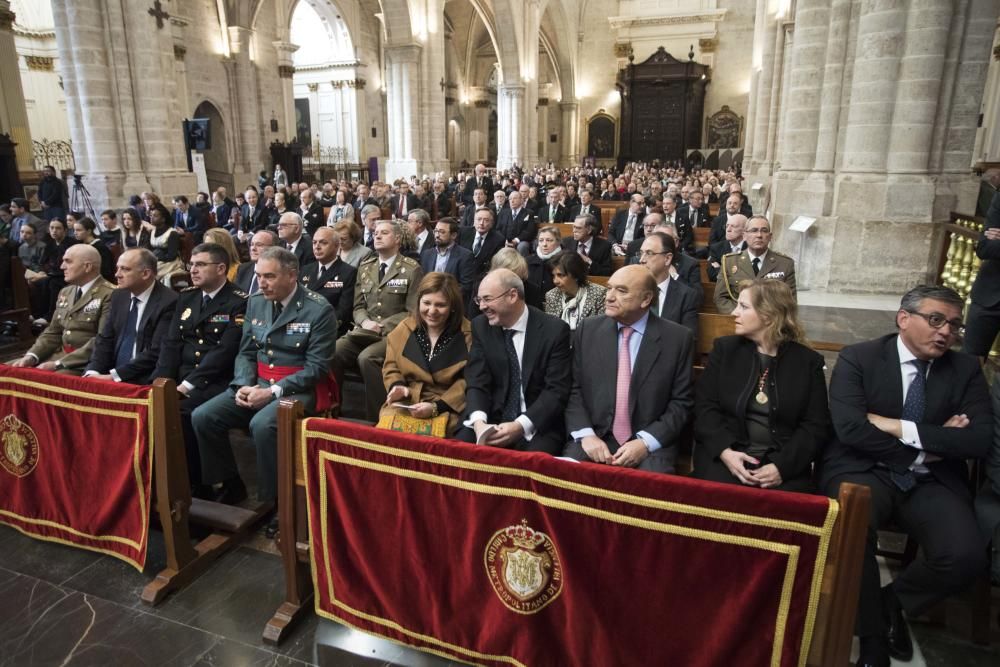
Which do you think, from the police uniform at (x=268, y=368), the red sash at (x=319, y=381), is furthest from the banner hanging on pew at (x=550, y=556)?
the red sash at (x=319, y=381)

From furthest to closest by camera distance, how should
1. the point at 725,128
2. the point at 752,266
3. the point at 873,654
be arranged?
the point at 725,128, the point at 752,266, the point at 873,654

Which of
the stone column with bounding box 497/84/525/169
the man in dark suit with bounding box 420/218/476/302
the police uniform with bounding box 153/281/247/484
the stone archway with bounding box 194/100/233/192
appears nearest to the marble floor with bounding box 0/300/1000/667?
the police uniform with bounding box 153/281/247/484

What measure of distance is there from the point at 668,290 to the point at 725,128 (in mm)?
28381

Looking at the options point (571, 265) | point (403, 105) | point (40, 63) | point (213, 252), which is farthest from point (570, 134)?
point (213, 252)

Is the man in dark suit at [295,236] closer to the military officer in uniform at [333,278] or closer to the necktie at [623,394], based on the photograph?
the military officer in uniform at [333,278]

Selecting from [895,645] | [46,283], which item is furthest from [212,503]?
[46,283]

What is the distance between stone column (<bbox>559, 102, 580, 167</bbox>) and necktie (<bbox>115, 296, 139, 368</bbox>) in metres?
30.2

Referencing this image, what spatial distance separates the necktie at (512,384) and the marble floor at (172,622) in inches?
46.5

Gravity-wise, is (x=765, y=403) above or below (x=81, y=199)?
below

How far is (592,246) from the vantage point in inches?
233

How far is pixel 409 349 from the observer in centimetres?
328

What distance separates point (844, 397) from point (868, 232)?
5699mm

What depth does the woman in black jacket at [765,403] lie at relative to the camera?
8.46 feet

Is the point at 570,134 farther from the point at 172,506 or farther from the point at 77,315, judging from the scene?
Result: the point at 172,506
